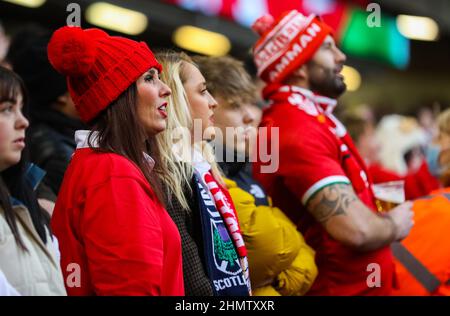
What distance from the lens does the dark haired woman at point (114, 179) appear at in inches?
101

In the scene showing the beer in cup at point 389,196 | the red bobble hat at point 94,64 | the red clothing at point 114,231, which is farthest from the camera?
the beer in cup at point 389,196

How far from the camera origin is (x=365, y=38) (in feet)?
44.9

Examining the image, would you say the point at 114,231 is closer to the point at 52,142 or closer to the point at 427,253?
the point at 52,142

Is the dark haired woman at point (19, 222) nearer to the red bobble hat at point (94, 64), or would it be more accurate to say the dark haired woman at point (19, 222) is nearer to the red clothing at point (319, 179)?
the red bobble hat at point (94, 64)

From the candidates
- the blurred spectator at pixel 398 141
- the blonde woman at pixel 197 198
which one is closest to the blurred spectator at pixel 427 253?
the blonde woman at pixel 197 198

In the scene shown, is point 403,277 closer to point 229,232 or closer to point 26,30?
point 229,232

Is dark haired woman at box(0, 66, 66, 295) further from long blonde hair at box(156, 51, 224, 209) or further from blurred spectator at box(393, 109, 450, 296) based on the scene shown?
blurred spectator at box(393, 109, 450, 296)

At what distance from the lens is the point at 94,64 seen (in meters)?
2.91

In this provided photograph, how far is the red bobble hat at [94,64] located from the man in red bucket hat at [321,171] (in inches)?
57.7

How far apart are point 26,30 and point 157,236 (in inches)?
109

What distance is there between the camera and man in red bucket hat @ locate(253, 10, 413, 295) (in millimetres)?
4137

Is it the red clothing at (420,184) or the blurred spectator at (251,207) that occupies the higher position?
the blurred spectator at (251,207)

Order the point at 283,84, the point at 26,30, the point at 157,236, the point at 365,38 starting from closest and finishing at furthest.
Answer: the point at 157,236
the point at 283,84
the point at 26,30
the point at 365,38
